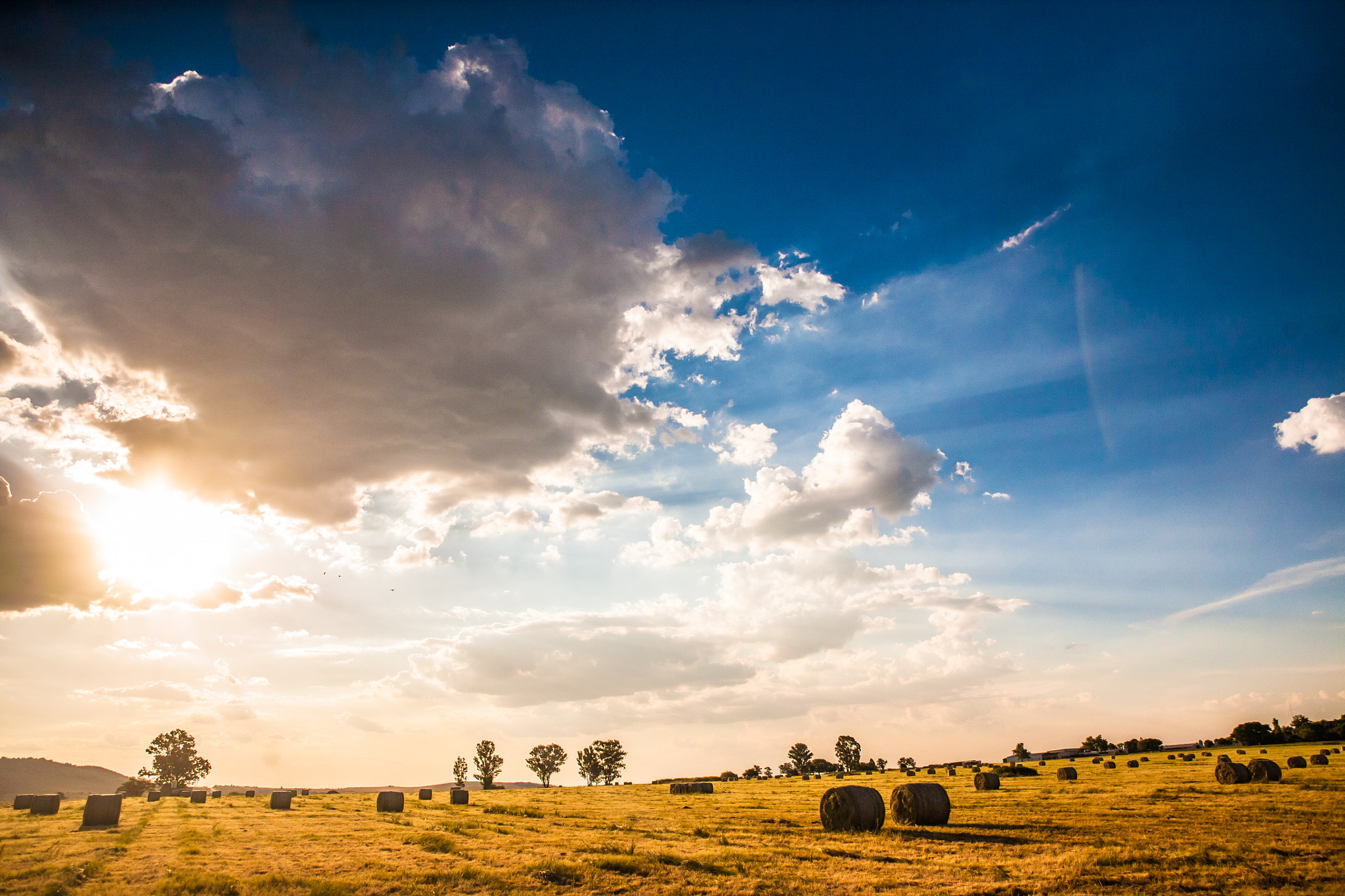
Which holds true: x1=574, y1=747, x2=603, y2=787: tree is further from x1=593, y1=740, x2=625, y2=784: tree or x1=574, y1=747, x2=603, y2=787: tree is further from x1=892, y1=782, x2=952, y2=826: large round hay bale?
x1=892, y1=782, x2=952, y2=826: large round hay bale

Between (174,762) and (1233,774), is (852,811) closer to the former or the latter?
(1233,774)

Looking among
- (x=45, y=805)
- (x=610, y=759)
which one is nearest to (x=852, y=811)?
(x=45, y=805)

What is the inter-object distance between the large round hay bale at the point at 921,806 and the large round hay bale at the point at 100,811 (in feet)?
124

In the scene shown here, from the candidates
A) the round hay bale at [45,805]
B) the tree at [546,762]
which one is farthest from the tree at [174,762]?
the round hay bale at [45,805]

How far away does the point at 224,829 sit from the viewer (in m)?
29.2

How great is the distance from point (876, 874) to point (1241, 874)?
24.9 feet

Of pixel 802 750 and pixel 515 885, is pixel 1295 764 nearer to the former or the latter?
pixel 515 885

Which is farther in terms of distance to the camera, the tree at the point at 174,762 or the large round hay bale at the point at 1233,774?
the tree at the point at 174,762

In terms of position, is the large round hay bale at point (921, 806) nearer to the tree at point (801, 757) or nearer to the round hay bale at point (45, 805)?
the round hay bale at point (45, 805)

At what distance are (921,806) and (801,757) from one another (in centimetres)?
15698

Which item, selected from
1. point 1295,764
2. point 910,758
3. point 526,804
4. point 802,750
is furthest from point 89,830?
point 910,758

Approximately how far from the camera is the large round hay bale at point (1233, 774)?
37.4 metres

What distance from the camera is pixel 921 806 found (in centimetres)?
2494

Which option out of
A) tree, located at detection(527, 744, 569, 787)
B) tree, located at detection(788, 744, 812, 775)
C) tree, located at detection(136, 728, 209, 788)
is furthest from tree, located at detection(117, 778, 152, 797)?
tree, located at detection(788, 744, 812, 775)
